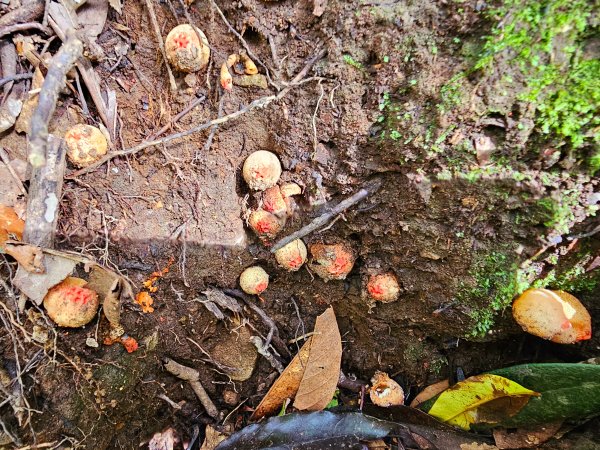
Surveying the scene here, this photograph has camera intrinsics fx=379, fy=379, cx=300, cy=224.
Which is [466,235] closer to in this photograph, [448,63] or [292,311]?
[448,63]

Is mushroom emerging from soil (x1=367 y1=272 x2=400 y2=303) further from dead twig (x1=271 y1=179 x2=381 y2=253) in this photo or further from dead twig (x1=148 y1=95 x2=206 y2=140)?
dead twig (x1=148 y1=95 x2=206 y2=140)

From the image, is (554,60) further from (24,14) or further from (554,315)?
(24,14)

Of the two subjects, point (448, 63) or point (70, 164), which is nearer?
point (448, 63)

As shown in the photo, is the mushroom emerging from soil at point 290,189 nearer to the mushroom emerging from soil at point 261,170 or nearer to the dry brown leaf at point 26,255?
the mushroom emerging from soil at point 261,170

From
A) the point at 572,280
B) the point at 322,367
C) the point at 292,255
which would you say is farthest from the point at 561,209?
the point at 322,367

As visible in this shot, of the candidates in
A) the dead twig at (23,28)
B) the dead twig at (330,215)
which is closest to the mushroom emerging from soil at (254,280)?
the dead twig at (330,215)

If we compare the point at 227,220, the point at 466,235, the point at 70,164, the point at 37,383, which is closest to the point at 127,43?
the point at 70,164
